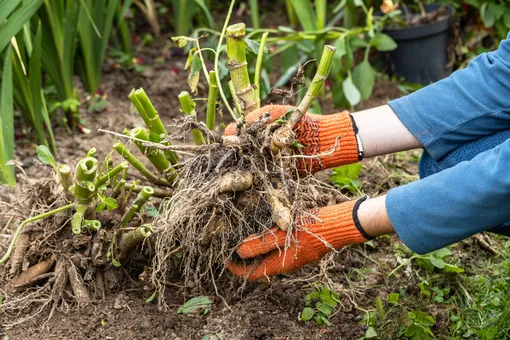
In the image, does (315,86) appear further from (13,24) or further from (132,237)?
(13,24)

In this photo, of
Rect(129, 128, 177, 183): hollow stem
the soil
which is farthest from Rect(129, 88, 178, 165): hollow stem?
the soil

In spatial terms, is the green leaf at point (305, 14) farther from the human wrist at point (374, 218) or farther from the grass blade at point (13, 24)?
the human wrist at point (374, 218)

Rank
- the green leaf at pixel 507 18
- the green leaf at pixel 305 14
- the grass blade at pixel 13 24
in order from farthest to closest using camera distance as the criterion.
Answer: the green leaf at pixel 507 18 < the green leaf at pixel 305 14 < the grass blade at pixel 13 24

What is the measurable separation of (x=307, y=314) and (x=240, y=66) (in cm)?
57

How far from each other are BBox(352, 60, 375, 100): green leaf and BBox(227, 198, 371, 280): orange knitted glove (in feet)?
3.12

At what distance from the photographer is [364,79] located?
225cm

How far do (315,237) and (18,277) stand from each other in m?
0.67

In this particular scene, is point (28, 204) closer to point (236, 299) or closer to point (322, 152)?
point (236, 299)

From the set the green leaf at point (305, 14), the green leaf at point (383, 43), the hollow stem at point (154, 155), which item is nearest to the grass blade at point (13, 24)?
the hollow stem at point (154, 155)

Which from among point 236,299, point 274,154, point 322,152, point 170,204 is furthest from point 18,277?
point 322,152

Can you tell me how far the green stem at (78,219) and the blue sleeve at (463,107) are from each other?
0.73m

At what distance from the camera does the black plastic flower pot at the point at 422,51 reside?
8.32 feet

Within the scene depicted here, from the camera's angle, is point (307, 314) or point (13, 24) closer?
point (307, 314)

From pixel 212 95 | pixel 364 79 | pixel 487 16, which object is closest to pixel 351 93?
pixel 364 79
